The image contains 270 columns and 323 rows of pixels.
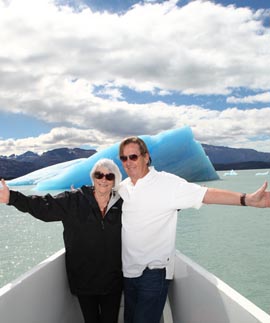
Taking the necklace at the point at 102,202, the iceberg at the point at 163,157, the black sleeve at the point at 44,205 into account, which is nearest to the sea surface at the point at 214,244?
the necklace at the point at 102,202

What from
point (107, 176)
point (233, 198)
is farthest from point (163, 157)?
point (233, 198)

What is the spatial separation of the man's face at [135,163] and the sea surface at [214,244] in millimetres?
2699

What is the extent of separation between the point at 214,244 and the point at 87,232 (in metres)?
5.37

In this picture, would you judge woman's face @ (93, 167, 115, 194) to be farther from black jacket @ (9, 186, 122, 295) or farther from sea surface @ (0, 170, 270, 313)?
sea surface @ (0, 170, 270, 313)

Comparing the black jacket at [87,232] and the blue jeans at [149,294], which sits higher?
the black jacket at [87,232]

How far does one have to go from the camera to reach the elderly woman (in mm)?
1714

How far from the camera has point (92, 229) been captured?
5.61ft

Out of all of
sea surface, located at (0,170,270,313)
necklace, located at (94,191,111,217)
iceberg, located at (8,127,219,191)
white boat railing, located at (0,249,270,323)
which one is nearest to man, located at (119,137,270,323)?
necklace, located at (94,191,111,217)

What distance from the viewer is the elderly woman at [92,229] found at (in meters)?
1.71

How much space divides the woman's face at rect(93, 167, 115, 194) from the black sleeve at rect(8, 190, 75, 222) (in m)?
0.14

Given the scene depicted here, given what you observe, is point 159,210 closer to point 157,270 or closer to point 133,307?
point 157,270

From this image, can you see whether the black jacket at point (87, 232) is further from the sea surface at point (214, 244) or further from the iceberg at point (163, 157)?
the iceberg at point (163, 157)

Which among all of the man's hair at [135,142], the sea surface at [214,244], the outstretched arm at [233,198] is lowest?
the sea surface at [214,244]

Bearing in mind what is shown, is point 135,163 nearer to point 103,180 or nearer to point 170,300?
point 103,180
